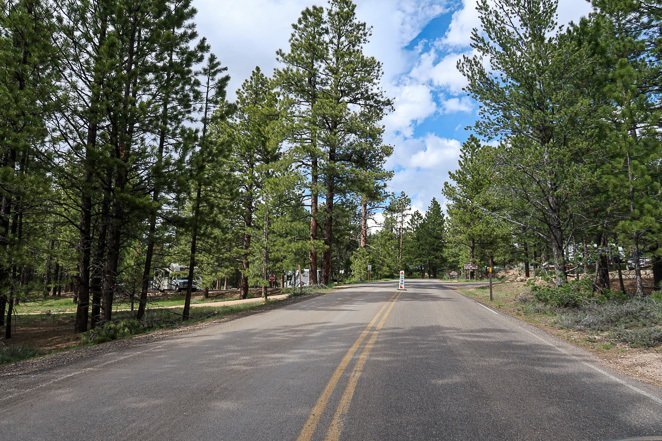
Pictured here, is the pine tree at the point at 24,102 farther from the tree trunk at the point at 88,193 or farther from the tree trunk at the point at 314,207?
the tree trunk at the point at 314,207

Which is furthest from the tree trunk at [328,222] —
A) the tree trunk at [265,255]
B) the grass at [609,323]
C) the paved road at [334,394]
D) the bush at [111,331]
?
the paved road at [334,394]

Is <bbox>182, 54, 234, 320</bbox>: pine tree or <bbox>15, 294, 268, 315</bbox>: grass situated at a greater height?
<bbox>182, 54, 234, 320</bbox>: pine tree

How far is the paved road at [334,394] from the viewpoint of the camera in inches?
142

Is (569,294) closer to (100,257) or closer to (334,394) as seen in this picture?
(334,394)

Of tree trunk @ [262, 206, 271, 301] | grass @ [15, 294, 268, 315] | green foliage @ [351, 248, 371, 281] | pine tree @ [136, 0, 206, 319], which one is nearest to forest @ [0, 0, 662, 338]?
pine tree @ [136, 0, 206, 319]

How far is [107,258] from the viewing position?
12.0m

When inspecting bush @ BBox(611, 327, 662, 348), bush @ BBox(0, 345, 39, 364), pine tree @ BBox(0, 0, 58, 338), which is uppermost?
pine tree @ BBox(0, 0, 58, 338)

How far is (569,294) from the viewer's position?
41.3 ft

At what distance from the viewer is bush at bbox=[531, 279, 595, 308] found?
12.5 m

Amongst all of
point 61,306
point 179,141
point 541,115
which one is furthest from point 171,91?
point 61,306

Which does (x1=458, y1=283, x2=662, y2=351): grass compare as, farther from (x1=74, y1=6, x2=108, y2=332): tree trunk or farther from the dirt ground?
the dirt ground

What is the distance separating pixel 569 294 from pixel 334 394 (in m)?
11.0

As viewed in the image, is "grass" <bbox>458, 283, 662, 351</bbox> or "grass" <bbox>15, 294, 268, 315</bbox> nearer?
"grass" <bbox>458, 283, 662, 351</bbox>

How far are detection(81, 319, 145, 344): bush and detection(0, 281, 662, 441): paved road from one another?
347 centimetres
